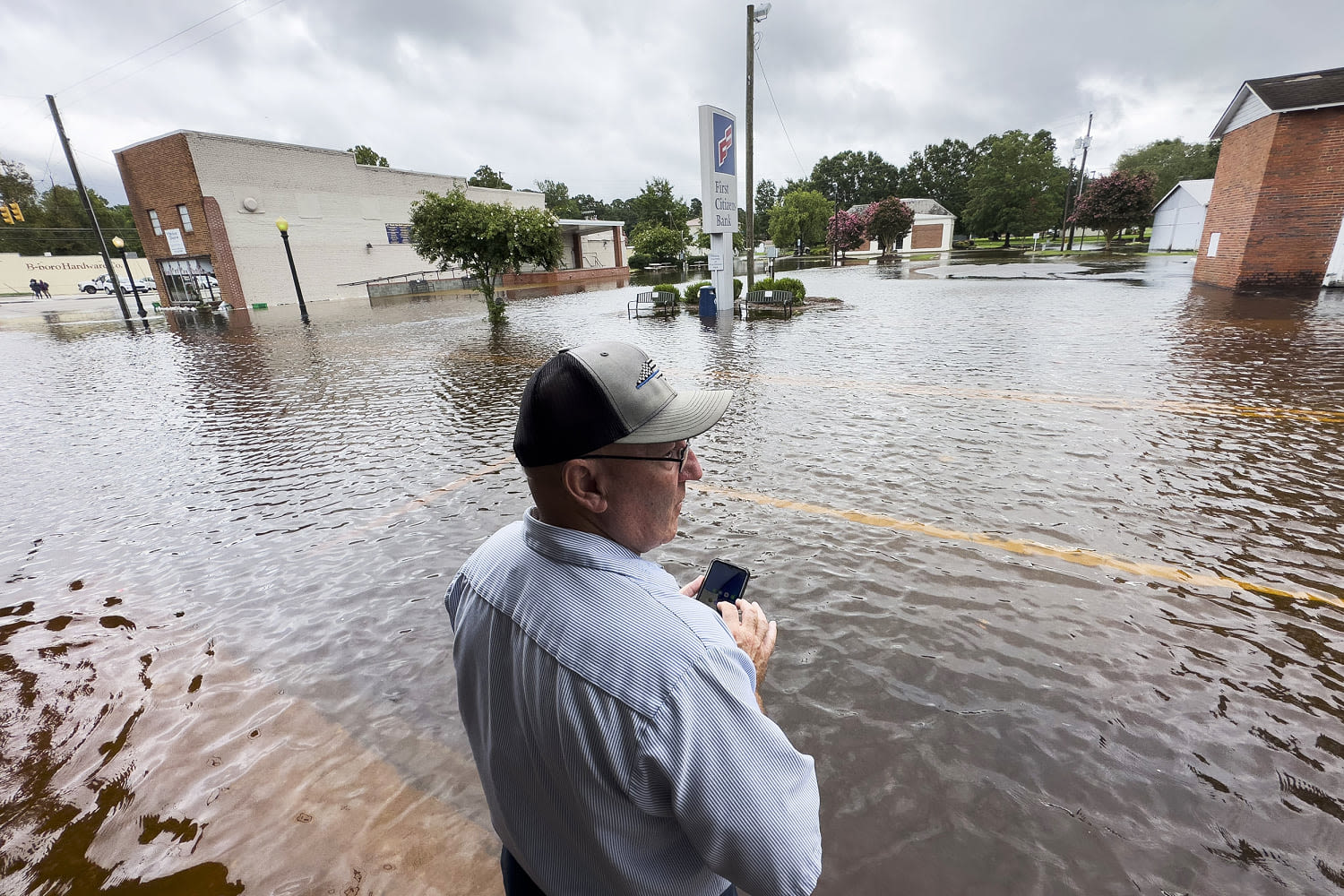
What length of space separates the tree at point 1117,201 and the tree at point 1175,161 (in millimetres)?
36435

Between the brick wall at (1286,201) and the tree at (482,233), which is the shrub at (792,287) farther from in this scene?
the brick wall at (1286,201)

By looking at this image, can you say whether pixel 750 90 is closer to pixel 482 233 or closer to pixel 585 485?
pixel 482 233

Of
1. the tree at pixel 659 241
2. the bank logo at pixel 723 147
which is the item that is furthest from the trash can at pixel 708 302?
the tree at pixel 659 241

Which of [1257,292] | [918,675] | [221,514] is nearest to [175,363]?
[221,514]

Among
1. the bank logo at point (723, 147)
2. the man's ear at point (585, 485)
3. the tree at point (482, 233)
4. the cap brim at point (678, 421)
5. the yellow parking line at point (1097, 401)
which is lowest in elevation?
the yellow parking line at point (1097, 401)

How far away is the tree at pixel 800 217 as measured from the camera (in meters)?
53.8

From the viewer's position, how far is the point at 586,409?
1054mm

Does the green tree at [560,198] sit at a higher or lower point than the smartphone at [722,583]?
higher

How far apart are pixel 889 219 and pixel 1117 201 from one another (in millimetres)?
16688

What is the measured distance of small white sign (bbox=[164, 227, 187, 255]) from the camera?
29.1 metres

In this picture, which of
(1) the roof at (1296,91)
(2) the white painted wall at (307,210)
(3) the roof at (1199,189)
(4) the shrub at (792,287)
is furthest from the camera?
(3) the roof at (1199,189)

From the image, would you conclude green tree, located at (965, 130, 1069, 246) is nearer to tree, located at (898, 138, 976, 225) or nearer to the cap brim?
tree, located at (898, 138, 976, 225)

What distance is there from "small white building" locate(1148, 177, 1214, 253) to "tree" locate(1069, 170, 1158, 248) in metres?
1.29

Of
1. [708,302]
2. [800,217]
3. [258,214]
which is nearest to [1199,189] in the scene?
[800,217]
